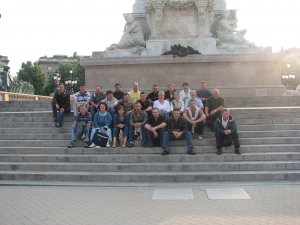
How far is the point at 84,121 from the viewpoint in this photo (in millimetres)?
13398

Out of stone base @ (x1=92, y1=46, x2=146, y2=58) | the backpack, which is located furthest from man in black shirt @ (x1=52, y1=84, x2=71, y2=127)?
stone base @ (x1=92, y1=46, x2=146, y2=58)

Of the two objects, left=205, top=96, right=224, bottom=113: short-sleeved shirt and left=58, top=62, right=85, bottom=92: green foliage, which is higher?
left=58, top=62, right=85, bottom=92: green foliage

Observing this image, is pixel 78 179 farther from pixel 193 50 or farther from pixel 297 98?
pixel 193 50

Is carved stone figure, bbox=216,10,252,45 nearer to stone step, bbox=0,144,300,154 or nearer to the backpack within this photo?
stone step, bbox=0,144,300,154

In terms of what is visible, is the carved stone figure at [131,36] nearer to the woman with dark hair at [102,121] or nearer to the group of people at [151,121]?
the group of people at [151,121]

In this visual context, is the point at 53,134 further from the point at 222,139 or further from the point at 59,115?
the point at 222,139

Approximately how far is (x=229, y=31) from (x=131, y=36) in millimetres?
4901

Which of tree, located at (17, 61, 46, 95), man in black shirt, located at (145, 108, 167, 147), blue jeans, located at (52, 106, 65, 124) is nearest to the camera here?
man in black shirt, located at (145, 108, 167, 147)

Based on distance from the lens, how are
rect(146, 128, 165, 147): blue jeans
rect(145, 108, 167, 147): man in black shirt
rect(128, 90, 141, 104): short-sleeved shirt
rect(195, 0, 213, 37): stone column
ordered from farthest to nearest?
rect(195, 0, 213, 37): stone column, rect(128, 90, 141, 104): short-sleeved shirt, rect(146, 128, 165, 147): blue jeans, rect(145, 108, 167, 147): man in black shirt

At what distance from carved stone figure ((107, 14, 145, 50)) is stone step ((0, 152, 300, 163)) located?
39.9 ft

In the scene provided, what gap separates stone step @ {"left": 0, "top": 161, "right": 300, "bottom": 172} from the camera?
11.5 meters

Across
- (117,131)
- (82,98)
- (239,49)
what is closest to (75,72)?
(239,49)

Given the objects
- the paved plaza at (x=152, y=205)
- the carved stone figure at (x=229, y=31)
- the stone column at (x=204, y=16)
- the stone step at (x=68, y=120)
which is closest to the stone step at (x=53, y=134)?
the stone step at (x=68, y=120)

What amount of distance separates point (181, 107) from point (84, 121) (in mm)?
2774
